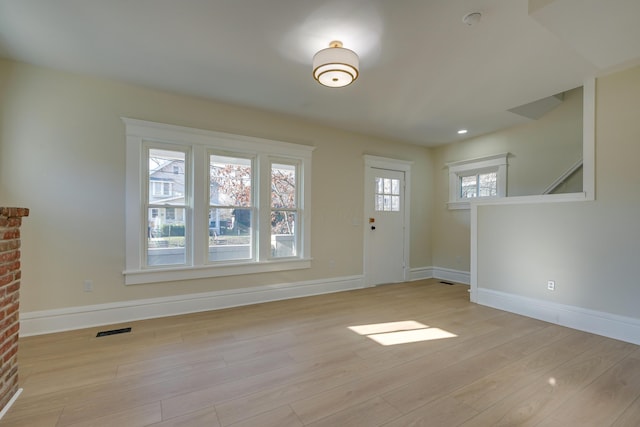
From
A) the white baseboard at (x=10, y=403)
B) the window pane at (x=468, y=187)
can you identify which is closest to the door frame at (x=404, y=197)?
the window pane at (x=468, y=187)

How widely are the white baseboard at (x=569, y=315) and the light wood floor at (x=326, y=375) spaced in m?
0.13

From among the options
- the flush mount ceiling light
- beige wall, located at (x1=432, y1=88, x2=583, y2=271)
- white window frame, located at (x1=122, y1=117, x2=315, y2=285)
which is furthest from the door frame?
the flush mount ceiling light

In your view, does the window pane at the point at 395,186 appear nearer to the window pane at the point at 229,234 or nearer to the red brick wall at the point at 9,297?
the window pane at the point at 229,234

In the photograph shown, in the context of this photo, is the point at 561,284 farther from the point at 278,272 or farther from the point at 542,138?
the point at 278,272

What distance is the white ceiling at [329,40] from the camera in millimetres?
2047

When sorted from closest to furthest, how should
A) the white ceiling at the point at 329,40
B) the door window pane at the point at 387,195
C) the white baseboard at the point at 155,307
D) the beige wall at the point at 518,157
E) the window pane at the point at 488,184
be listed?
the white ceiling at the point at 329,40 → the white baseboard at the point at 155,307 → the beige wall at the point at 518,157 → the window pane at the point at 488,184 → the door window pane at the point at 387,195

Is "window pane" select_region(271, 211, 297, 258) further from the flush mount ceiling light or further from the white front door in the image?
the flush mount ceiling light

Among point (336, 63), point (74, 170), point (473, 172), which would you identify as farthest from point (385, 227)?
point (74, 170)

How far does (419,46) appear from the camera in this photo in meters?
2.48

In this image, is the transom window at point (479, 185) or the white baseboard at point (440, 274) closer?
the transom window at point (479, 185)

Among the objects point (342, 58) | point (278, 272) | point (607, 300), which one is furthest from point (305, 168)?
point (607, 300)

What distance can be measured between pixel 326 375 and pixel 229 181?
271 centimetres

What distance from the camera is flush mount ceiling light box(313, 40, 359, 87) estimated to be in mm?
2342

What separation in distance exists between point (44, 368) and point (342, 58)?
3.37m
